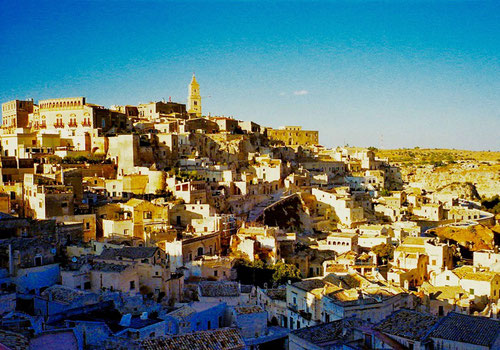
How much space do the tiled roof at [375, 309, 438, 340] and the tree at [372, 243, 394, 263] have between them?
14744mm

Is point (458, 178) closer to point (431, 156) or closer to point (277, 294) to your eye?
point (431, 156)

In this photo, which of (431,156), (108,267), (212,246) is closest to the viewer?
(108,267)

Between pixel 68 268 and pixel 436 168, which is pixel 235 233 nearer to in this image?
pixel 68 268

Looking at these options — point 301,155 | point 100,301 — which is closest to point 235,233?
point 100,301

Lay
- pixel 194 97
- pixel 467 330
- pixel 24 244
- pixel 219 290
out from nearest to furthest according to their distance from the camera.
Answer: pixel 467 330 → pixel 219 290 → pixel 24 244 → pixel 194 97

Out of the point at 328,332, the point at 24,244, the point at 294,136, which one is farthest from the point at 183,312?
the point at 294,136

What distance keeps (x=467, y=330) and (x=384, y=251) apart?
17.1 metres

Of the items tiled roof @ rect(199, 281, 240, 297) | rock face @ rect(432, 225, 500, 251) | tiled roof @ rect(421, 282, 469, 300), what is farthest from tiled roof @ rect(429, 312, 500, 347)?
rock face @ rect(432, 225, 500, 251)

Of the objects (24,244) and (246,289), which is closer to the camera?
(24,244)

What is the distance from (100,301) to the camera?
51.0 ft

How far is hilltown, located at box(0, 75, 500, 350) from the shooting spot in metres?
13.0

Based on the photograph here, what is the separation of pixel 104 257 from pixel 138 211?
24.5 feet

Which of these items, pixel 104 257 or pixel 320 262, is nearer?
pixel 104 257

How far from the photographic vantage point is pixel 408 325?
40.8 ft
